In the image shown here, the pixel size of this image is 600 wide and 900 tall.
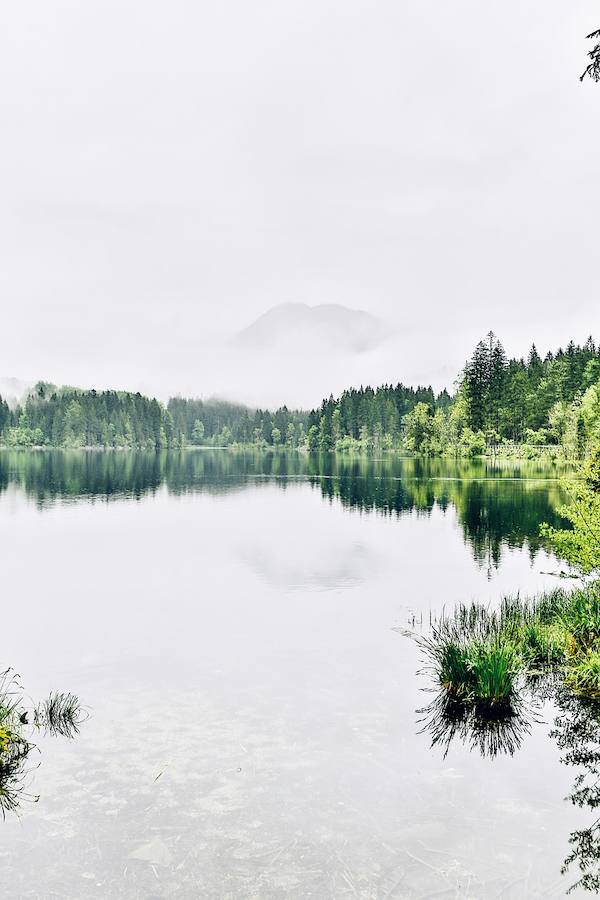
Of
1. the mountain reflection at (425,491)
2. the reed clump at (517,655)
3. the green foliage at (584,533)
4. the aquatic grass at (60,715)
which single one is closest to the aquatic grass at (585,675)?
the reed clump at (517,655)

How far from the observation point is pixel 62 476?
99812 mm

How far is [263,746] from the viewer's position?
1315 centimetres

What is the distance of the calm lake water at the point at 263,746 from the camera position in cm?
930

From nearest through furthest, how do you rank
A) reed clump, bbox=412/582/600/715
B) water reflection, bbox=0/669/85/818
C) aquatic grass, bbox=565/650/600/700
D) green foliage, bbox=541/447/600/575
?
water reflection, bbox=0/669/85/818 → aquatic grass, bbox=565/650/600/700 → reed clump, bbox=412/582/600/715 → green foliage, bbox=541/447/600/575

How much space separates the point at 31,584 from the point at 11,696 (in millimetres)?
14430

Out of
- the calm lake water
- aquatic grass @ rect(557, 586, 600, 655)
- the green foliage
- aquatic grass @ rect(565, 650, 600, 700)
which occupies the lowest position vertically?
the calm lake water

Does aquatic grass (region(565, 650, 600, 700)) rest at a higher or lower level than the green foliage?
lower

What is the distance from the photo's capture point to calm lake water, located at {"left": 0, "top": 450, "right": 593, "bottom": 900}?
930 centimetres

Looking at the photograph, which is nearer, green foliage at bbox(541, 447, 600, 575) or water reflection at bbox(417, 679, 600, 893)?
water reflection at bbox(417, 679, 600, 893)

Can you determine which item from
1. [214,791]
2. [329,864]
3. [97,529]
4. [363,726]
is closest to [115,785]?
[214,791]

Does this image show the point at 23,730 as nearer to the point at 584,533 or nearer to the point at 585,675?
the point at 585,675

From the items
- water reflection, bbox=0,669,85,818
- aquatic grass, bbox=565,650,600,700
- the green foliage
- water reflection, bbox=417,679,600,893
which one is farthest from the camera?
the green foliage

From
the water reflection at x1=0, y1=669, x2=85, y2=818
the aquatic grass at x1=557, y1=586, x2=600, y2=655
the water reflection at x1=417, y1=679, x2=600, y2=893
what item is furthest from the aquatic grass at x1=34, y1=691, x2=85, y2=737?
the aquatic grass at x1=557, y1=586, x2=600, y2=655

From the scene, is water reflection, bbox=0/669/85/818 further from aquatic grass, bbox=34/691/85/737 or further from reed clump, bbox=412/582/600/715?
reed clump, bbox=412/582/600/715
